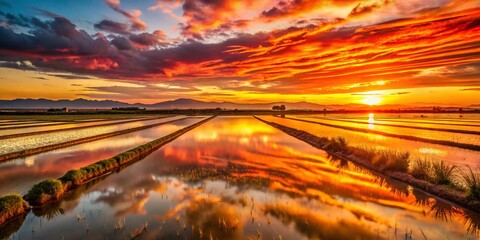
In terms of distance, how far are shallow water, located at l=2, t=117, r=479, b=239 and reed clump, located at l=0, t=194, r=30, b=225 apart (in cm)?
35

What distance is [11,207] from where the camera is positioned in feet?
28.4

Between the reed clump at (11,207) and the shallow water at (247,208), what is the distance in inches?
13.7

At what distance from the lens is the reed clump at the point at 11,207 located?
8.40 metres

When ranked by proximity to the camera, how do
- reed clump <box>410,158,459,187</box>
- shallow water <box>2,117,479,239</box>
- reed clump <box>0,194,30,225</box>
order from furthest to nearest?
1. reed clump <box>410,158,459,187</box>
2. reed clump <box>0,194,30,225</box>
3. shallow water <box>2,117,479,239</box>

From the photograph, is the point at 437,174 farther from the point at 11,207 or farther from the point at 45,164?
the point at 45,164

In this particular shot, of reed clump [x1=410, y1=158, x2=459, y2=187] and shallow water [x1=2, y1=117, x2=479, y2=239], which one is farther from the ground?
reed clump [x1=410, y1=158, x2=459, y2=187]

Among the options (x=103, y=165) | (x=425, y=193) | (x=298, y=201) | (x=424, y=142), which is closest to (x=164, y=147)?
(x=103, y=165)

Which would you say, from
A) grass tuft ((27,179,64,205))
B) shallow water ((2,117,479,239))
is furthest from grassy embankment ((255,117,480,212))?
grass tuft ((27,179,64,205))

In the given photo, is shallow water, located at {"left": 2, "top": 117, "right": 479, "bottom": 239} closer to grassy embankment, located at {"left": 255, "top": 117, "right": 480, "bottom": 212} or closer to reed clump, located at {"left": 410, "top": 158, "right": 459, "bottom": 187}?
grassy embankment, located at {"left": 255, "top": 117, "right": 480, "bottom": 212}

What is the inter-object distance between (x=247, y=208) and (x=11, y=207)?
654 cm

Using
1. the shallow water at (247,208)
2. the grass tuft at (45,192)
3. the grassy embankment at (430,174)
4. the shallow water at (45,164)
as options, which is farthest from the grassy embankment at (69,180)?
the grassy embankment at (430,174)

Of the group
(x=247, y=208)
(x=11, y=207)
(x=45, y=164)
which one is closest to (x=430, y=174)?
(x=247, y=208)

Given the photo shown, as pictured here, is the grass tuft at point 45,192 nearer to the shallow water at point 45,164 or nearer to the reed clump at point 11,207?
the reed clump at point 11,207

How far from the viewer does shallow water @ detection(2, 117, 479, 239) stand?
7.80 metres
